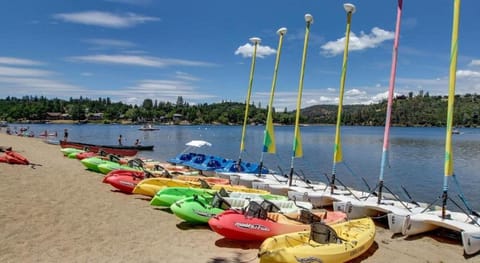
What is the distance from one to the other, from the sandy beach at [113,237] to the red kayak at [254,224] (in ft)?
1.41

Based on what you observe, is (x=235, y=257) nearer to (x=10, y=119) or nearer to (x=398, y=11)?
(x=398, y=11)

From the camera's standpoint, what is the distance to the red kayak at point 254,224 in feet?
36.4

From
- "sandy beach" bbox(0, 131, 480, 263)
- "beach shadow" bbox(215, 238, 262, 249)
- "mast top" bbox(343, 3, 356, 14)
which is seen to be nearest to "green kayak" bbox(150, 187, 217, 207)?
"sandy beach" bbox(0, 131, 480, 263)

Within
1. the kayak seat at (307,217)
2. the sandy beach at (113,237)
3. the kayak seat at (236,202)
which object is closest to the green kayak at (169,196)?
the sandy beach at (113,237)

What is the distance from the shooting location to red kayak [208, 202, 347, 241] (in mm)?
11102

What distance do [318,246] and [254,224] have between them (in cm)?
227

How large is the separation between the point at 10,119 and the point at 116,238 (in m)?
200

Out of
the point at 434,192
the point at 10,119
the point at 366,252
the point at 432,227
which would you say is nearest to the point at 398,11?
the point at 432,227

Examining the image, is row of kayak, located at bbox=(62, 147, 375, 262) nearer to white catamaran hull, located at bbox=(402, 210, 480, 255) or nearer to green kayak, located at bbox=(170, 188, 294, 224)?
green kayak, located at bbox=(170, 188, 294, 224)

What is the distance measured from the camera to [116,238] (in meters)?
11.2

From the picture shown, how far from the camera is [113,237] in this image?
1122 centimetres

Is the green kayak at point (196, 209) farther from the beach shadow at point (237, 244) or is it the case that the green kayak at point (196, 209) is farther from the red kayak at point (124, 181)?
the red kayak at point (124, 181)

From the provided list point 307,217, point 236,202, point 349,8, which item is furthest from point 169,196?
point 349,8

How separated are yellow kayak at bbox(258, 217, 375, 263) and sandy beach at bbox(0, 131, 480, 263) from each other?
24.9 inches
